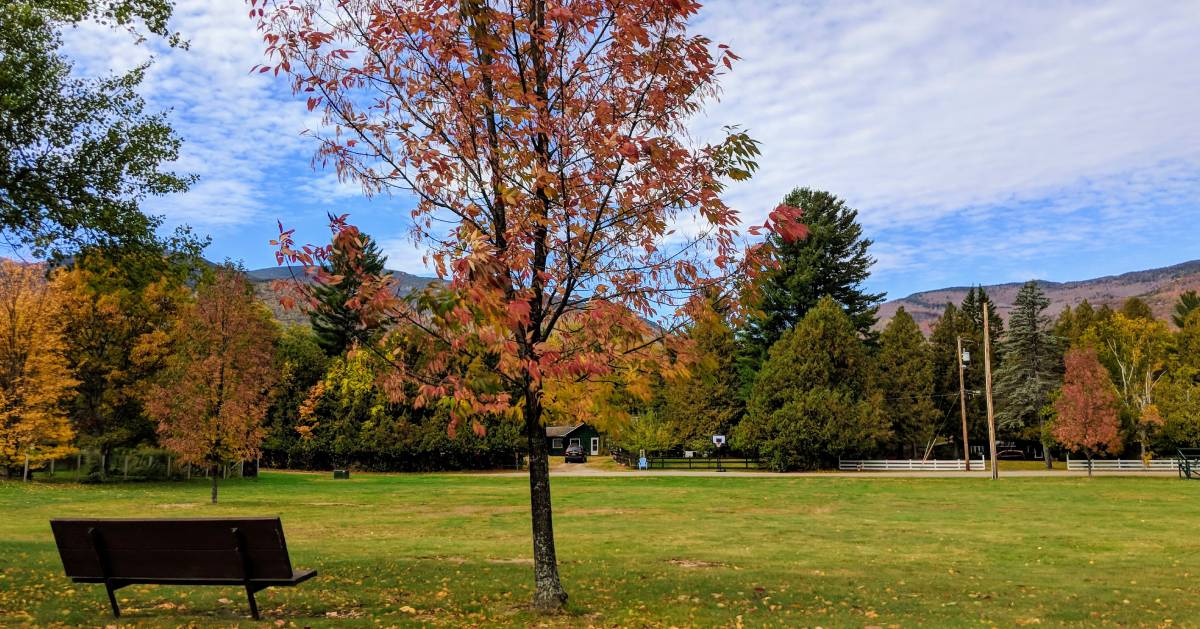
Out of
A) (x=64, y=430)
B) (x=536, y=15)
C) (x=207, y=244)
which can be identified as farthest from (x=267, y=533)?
(x=64, y=430)

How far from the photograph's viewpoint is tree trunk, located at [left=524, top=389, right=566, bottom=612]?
8164mm

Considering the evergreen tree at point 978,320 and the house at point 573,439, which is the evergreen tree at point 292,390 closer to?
the house at point 573,439

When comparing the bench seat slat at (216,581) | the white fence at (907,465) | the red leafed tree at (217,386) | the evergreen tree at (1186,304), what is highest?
the evergreen tree at (1186,304)

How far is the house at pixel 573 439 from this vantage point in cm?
8538

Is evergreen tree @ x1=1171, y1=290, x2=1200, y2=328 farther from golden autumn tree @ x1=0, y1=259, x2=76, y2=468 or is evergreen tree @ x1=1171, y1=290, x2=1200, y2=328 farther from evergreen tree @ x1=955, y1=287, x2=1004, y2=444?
golden autumn tree @ x1=0, y1=259, x2=76, y2=468

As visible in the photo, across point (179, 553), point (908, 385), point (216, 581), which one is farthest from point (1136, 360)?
point (179, 553)

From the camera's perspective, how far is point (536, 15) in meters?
7.96

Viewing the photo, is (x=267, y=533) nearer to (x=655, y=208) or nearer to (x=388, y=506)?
(x=655, y=208)

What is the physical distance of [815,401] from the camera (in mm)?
48875

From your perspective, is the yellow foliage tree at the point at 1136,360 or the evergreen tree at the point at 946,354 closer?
the yellow foliage tree at the point at 1136,360

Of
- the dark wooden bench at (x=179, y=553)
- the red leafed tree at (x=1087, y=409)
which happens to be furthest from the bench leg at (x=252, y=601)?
the red leafed tree at (x=1087, y=409)

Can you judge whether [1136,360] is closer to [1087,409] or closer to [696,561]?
[1087,409]

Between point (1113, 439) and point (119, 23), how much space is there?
45554 millimetres

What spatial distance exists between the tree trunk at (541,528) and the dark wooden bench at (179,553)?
2276 mm
